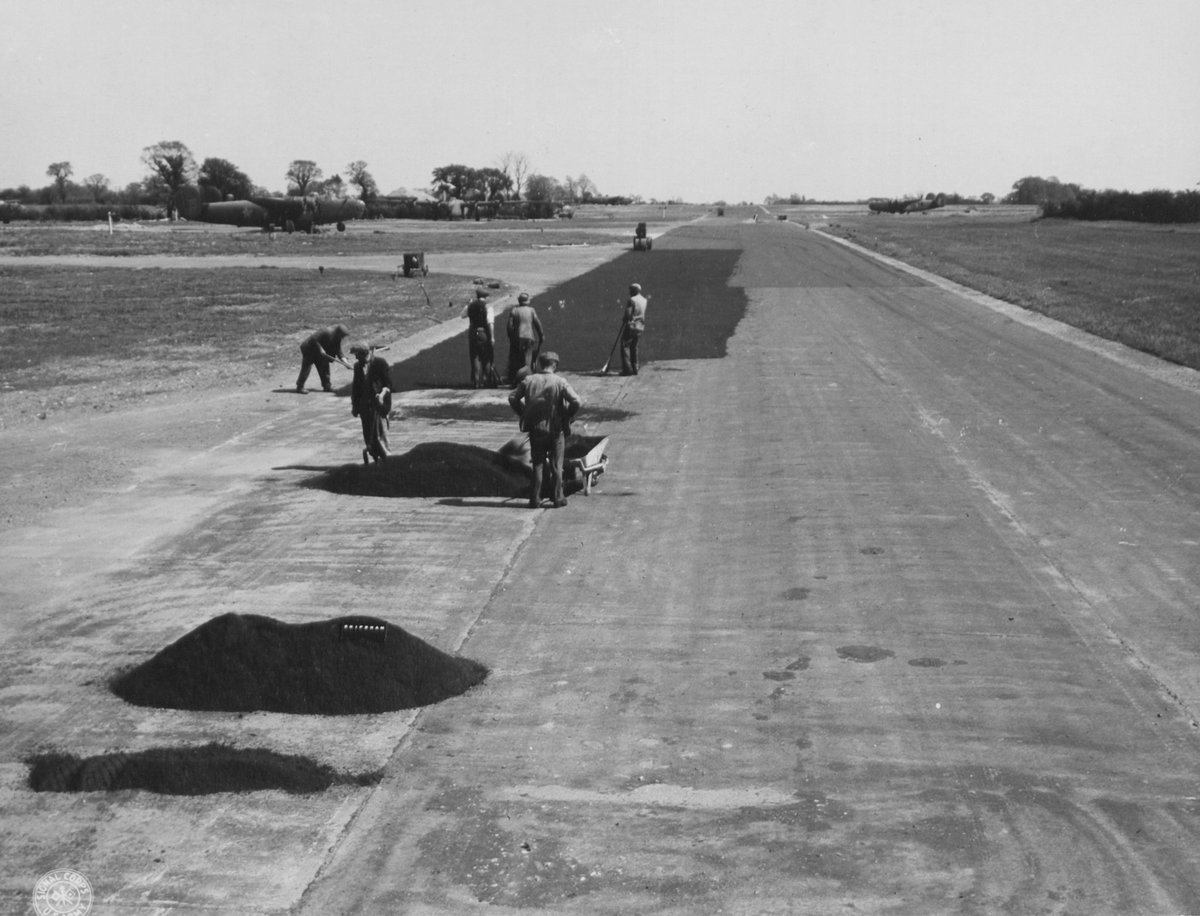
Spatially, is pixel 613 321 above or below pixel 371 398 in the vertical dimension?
below

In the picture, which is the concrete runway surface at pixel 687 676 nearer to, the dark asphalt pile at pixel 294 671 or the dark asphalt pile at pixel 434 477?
the dark asphalt pile at pixel 294 671

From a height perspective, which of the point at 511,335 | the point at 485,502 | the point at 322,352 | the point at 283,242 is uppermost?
the point at 511,335

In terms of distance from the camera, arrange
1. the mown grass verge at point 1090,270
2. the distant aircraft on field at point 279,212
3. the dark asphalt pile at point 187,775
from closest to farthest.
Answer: the dark asphalt pile at point 187,775 < the mown grass verge at point 1090,270 < the distant aircraft on field at point 279,212

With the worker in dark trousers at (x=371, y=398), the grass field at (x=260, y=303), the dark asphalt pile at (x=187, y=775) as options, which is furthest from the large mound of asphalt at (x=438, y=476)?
the grass field at (x=260, y=303)

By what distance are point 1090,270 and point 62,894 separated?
52356 mm

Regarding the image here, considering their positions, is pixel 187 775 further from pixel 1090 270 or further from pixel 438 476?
pixel 1090 270

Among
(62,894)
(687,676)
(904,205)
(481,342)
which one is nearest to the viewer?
(62,894)

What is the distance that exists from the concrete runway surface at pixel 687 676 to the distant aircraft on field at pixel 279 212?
244 ft

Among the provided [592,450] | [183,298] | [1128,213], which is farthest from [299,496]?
[1128,213]

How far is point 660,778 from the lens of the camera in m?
7.41

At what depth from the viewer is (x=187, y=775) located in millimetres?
7375

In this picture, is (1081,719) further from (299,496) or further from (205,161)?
(205,161)

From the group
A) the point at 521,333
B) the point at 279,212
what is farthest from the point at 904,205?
the point at 521,333

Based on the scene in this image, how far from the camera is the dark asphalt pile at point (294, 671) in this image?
8.52 meters
